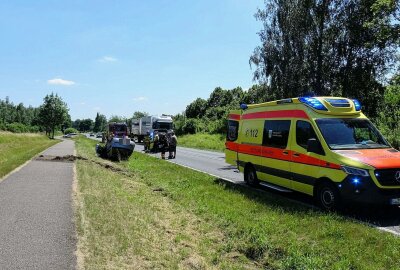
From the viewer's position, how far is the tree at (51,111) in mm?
74875

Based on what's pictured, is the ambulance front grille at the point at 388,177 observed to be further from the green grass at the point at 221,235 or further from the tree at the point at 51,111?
the tree at the point at 51,111

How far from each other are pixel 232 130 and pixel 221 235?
7410 mm

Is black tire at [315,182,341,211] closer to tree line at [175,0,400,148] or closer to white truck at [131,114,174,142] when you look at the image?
tree line at [175,0,400,148]

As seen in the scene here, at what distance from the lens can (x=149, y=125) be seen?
4816 cm

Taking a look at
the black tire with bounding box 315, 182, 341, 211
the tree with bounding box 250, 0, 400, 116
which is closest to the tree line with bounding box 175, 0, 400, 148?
the tree with bounding box 250, 0, 400, 116

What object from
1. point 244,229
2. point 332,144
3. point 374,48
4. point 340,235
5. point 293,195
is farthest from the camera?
point 374,48

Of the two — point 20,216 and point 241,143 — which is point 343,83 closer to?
point 241,143

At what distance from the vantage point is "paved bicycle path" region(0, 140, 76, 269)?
5312 mm

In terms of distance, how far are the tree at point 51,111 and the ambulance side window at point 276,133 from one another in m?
69.6

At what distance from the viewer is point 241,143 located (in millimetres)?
13477

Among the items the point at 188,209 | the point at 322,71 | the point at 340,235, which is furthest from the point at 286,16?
the point at 340,235

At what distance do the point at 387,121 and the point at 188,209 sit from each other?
67.9 feet

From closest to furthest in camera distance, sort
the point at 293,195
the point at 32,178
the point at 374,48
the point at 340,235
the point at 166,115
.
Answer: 1. the point at 340,235
2. the point at 293,195
3. the point at 32,178
4. the point at 374,48
5. the point at 166,115

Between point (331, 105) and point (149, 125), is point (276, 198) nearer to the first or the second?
point (331, 105)
